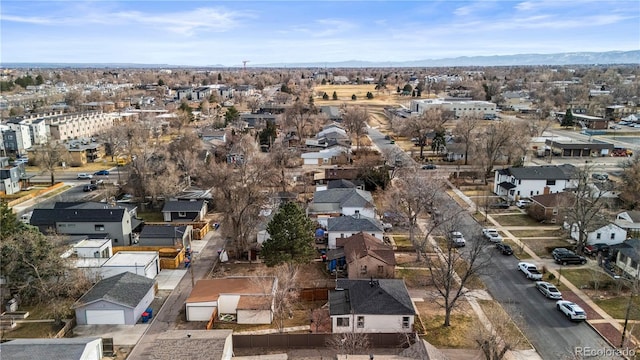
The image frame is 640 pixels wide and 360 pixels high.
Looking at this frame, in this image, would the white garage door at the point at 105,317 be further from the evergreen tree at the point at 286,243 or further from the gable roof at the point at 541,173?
the gable roof at the point at 541,173

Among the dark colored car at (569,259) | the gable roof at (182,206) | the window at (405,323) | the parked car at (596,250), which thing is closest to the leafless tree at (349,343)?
the window at (405,323)

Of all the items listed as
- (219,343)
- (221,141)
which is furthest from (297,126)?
(219,343)

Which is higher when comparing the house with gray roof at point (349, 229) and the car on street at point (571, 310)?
the house with gray roof at point (349, 229)

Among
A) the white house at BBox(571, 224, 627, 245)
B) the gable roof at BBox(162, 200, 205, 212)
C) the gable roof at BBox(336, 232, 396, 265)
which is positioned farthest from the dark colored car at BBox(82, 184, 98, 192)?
the white house at BBox(571, 224, 627, 245)

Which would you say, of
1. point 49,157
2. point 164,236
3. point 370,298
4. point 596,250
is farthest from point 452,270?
point 49,157

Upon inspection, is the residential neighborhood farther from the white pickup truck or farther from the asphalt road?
the white pickup truck

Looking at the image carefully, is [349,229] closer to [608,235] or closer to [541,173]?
[608,235]
